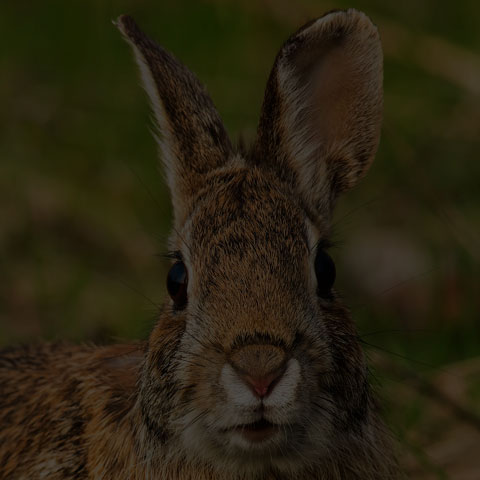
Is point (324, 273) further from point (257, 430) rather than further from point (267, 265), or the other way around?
point (257, 430)

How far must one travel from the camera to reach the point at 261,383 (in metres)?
3.42

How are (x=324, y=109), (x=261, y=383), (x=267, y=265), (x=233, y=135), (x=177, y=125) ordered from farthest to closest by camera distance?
1. (x=233, y=135)
2. (x=324, y=109)
3. (x=177, y=125)
4. (x=267, y=265)
5. (x=261, y=383)

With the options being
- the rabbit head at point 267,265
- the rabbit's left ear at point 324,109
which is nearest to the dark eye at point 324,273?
the rabbit head at point 267,265

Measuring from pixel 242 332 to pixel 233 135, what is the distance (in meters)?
3.63

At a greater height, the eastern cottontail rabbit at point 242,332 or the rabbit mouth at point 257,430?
the eastern cottontail rabbit at point 242,332

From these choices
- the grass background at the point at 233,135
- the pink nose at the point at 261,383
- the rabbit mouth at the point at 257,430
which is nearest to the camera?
the pink nose at the point at 261,383

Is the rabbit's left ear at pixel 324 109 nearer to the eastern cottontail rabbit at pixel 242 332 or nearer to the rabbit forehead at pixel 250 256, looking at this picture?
A: the eastern cottontail rabbit at pixel 242 332

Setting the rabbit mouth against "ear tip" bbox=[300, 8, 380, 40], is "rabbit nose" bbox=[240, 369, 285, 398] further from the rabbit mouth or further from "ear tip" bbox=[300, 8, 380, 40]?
→ "ear tip" bbox=[300, 8, 380, 40]

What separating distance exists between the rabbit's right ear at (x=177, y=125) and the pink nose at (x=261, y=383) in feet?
2.91

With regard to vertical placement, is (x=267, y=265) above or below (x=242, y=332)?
above

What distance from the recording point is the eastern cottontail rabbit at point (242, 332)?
358 cm

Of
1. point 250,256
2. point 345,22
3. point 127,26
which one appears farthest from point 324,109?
point 250,256

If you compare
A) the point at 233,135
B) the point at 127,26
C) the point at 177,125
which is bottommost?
the point at 177,125

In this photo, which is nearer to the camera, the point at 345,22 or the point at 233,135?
the point at 345,22
